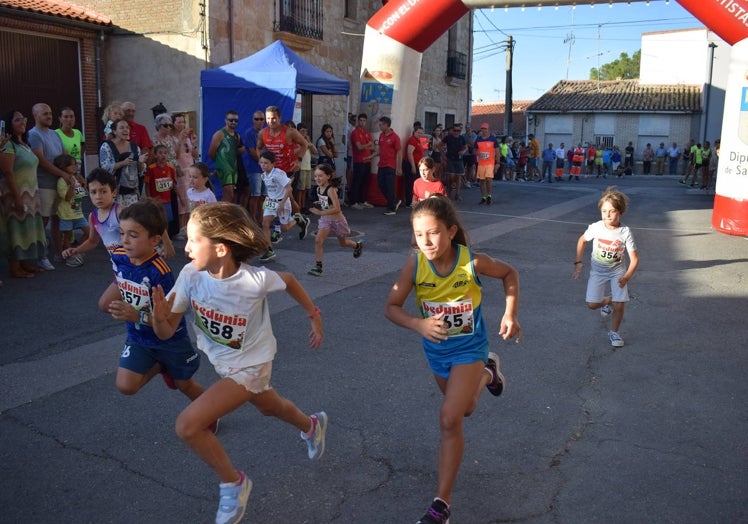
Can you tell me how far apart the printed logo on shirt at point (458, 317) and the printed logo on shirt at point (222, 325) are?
3.14 ft

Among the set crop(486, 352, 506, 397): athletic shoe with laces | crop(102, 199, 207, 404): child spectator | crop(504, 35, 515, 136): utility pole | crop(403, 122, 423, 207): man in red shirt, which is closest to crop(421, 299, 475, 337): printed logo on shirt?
crop(486, 352, 506, 397): athletic shoe with laces

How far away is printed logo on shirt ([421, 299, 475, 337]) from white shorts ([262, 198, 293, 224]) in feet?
19.0

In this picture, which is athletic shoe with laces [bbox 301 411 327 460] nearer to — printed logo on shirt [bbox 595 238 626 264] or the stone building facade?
printed logo on shirt [bbox 595 238 626 264]

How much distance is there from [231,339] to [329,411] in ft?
4.59

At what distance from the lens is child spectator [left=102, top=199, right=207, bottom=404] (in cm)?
359

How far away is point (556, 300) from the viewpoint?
741 centimetres

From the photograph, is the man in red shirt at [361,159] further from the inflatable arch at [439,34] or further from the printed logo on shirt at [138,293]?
the printed logo on shirt at [138,293]

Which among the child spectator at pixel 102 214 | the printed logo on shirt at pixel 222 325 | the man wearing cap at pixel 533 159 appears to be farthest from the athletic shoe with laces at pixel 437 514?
the man wearing cap at pixel 533 159

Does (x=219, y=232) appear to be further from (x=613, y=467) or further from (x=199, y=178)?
(x=199, y=178)

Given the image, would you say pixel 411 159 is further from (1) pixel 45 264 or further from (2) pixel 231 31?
(1) pixel 45 264

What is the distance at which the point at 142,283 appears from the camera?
3.67m

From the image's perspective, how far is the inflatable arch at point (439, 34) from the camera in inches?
449

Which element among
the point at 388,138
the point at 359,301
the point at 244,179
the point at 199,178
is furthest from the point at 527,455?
the point at 388,138

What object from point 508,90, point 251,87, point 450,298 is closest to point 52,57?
point 251,87
